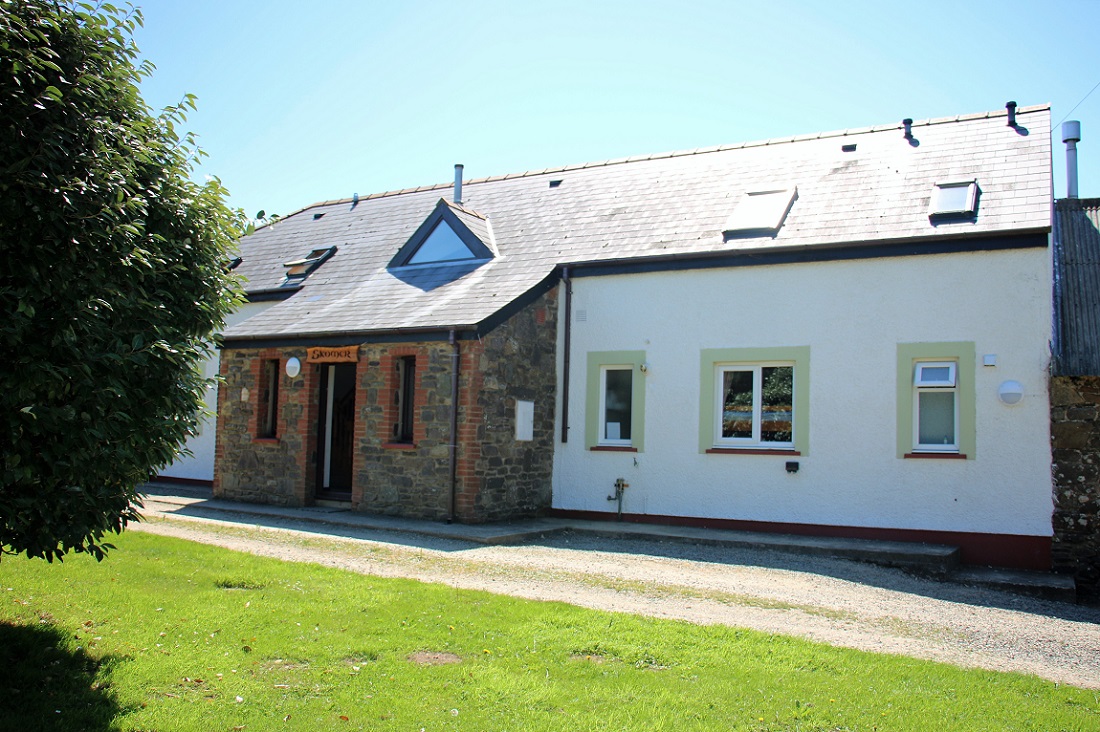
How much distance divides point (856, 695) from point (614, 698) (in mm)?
1518

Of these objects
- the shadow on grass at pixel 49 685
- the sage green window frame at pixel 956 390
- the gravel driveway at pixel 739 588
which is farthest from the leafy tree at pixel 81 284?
the sage green window frame at pixel 956 390

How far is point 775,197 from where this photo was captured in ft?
46.1

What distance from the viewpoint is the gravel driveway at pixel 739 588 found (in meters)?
7.02

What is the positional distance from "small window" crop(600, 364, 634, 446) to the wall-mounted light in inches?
206

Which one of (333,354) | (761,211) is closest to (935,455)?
(761,211)

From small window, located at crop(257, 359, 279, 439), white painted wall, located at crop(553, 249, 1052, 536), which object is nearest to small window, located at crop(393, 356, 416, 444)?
white painted wall, located at crop(553, 249, 1052, 536)

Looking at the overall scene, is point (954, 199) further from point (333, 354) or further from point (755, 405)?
point (333, 354)

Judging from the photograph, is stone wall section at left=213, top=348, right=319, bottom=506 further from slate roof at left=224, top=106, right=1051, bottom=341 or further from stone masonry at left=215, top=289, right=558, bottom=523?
slate roof at left=224, top=106, right=1051, bottom=341

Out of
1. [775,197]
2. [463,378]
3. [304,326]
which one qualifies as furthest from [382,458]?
[775,197]

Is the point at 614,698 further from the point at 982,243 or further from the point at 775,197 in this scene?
the point at 775,197

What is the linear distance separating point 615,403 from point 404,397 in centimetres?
336

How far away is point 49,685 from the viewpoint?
17.1 ft

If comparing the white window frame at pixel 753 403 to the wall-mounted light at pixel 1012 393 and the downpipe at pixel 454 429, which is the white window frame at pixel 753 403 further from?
the downpipe at pixel 454 429

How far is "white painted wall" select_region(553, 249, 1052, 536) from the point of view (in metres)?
11.1
